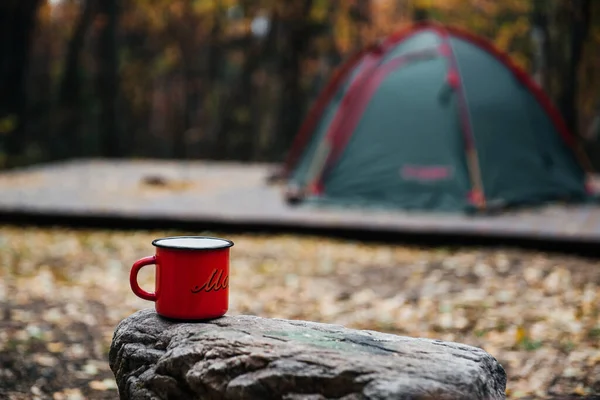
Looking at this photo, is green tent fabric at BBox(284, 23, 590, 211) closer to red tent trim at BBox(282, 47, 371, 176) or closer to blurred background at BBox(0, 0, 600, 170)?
red tent trim at BBox(282, 47, 371, 176)

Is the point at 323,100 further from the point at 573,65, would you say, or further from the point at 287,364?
the point at 287,364

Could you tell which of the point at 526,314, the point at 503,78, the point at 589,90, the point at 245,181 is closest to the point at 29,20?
the point at 245,181

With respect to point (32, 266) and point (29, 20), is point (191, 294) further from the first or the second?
point (29, 20)

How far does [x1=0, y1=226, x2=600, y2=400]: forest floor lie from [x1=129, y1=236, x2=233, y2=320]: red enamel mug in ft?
3.46

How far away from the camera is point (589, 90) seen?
1762cm

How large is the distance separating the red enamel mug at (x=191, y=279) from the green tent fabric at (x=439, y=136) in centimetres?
602

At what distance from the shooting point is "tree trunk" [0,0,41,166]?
15523mm

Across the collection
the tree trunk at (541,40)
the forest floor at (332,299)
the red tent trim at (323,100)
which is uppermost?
the tree trunk at (541,40)

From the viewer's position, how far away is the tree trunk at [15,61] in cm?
1552

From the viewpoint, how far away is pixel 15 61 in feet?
51.4

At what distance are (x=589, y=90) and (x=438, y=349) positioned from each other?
16983 mm

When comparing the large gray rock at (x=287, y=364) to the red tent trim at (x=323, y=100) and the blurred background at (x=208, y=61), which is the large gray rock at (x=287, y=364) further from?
the blurred background at (x=208, y=61)

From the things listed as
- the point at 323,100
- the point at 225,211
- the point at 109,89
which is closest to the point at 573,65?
the point at 323,100

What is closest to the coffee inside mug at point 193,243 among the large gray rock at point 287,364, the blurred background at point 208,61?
the large gray rock at point 287,364
